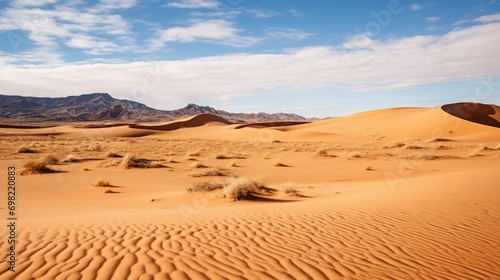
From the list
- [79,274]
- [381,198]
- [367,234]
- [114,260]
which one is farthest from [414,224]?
[79,274]

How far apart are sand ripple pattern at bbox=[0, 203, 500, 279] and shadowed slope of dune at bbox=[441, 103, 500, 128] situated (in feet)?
157

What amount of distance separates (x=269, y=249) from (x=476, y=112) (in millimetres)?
58023

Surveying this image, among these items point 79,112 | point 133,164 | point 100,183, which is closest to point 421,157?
point 133,164

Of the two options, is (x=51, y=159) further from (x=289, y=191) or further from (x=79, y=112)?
(x=79, y=112)

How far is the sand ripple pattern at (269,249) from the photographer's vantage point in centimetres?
407

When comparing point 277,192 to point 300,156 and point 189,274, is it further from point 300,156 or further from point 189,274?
point 300,156

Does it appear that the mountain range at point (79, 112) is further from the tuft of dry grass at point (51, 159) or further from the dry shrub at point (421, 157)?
the dry shrub at point (421, 157)

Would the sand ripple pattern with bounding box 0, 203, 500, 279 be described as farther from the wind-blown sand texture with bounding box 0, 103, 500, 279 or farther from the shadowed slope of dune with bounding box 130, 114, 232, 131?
the shadowed slope of dune with bounding box 130, 114, 232, 131

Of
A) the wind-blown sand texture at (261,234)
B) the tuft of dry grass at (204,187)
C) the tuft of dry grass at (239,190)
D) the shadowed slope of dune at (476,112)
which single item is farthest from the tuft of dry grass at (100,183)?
the shadowed slope of dune at (476,112)

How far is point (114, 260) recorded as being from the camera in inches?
171

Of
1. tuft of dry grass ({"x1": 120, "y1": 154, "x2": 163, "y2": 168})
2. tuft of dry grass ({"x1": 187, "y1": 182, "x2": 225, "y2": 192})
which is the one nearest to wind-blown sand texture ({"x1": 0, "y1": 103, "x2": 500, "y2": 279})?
tuft of dry grass ({"x1": 187, "y1": 182, "x2": 225, "y2": 192})

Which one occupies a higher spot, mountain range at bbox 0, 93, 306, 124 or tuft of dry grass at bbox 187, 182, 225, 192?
mountain range at bbox 0, 93, 306, 124

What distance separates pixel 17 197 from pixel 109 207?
13.1 feet

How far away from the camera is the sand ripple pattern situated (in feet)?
13.3
